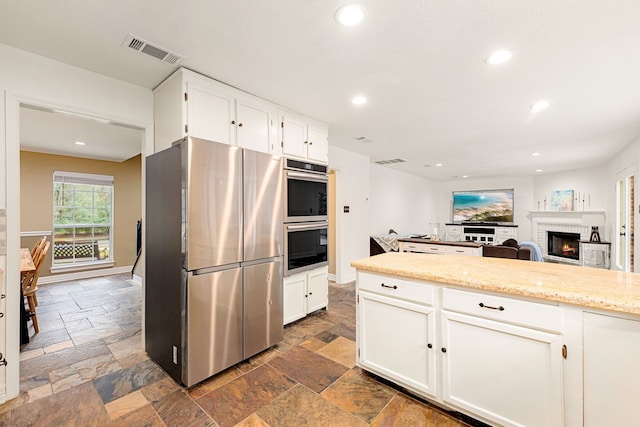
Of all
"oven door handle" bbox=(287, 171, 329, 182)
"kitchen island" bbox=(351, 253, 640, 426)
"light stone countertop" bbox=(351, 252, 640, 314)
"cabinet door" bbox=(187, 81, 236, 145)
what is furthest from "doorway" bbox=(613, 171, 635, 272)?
"cabinet door" bbox=(187, 81, 236, 145)

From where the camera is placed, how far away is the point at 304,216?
125 inches

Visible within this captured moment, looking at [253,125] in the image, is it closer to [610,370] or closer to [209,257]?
[209,257]

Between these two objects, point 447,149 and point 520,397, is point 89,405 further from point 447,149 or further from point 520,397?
point 447,149

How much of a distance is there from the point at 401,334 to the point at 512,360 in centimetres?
63

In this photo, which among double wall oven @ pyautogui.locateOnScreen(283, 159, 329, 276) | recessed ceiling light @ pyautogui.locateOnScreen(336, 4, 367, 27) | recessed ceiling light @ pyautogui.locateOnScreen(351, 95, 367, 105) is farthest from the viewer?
double wall oven @ pyautogui.locateOnScreen(283, 159, 329, 276)

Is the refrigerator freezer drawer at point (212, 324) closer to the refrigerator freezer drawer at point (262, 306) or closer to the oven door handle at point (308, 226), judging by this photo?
the refrigerator freezer drawer at point (262, 306)

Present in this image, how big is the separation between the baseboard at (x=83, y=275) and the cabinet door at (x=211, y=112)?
514 cm

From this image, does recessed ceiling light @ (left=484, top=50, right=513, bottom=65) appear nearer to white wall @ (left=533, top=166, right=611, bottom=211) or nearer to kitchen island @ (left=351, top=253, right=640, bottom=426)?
kitchen island @ (left=351, top=253, right=640, bottom=426)

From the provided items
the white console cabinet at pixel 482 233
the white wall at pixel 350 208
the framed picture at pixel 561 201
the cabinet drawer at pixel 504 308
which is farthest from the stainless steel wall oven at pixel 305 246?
the framed picture at pixel 561 201

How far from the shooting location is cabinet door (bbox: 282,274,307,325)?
10.0ft

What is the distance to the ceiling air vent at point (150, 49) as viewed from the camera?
6.14ft

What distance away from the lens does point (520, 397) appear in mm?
1469

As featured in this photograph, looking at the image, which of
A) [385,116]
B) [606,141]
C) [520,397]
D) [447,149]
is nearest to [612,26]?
[385,116]

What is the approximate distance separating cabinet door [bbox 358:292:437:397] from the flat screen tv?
9006mm
